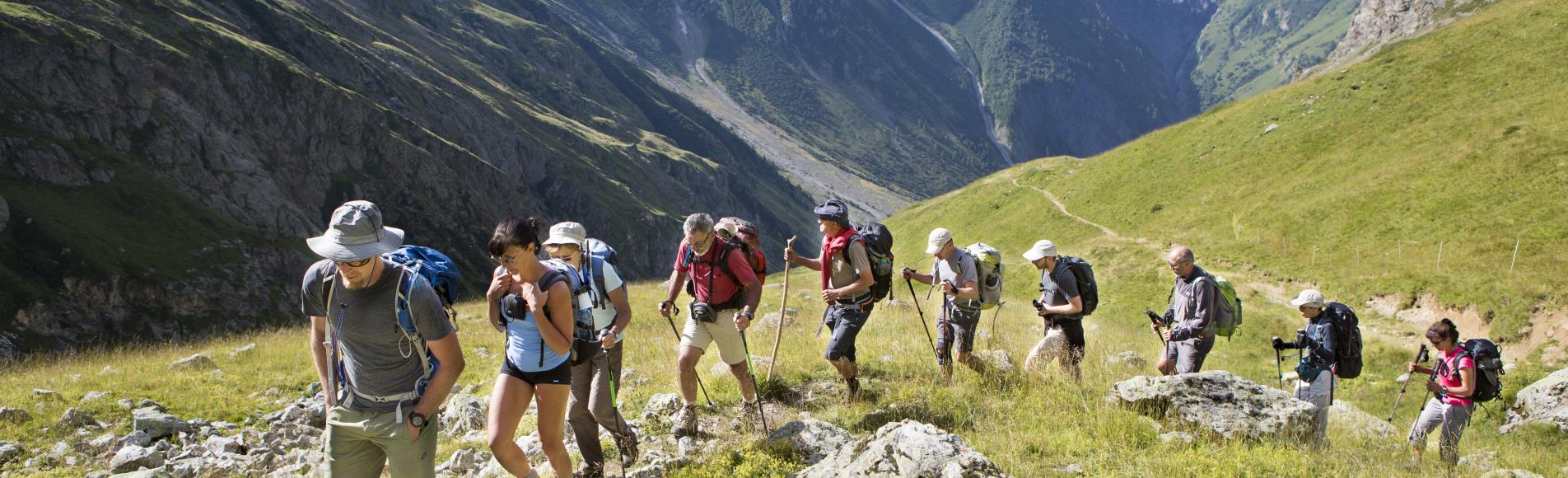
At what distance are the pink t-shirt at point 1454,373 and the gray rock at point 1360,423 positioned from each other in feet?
2.37

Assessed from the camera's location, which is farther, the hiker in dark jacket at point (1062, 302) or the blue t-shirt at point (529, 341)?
the hiker in dark jacket at point (1062, 302)

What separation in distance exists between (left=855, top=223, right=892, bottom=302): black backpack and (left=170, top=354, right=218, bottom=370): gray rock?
12.6m

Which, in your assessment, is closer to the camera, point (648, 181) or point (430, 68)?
Result: point (430, 68)

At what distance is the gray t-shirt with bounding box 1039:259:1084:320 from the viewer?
9.09 metres

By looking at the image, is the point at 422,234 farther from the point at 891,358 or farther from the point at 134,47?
the point at 891,358

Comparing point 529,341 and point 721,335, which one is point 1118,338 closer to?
point 721,335

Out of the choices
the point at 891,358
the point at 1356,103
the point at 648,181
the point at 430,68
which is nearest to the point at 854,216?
the point at 648,181

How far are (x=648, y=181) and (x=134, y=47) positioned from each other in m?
63.6

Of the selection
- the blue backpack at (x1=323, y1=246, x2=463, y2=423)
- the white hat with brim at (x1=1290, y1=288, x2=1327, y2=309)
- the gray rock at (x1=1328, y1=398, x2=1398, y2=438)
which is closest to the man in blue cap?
the blue backpack at (x1=323, y1=246, x2=463, y2=423)

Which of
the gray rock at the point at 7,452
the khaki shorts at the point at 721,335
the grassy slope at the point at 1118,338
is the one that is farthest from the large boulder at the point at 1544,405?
the gray rock at the point at 7,452

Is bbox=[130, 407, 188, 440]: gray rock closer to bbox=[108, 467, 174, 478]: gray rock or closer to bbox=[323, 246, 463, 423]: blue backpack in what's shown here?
bbox=[108, 467, 174, 478]: gray rock

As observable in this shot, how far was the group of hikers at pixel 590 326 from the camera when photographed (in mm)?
4754

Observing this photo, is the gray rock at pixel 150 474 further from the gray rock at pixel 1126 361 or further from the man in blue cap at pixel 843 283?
the gray rock at pixel 1126 361

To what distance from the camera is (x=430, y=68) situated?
90438 millimetres
